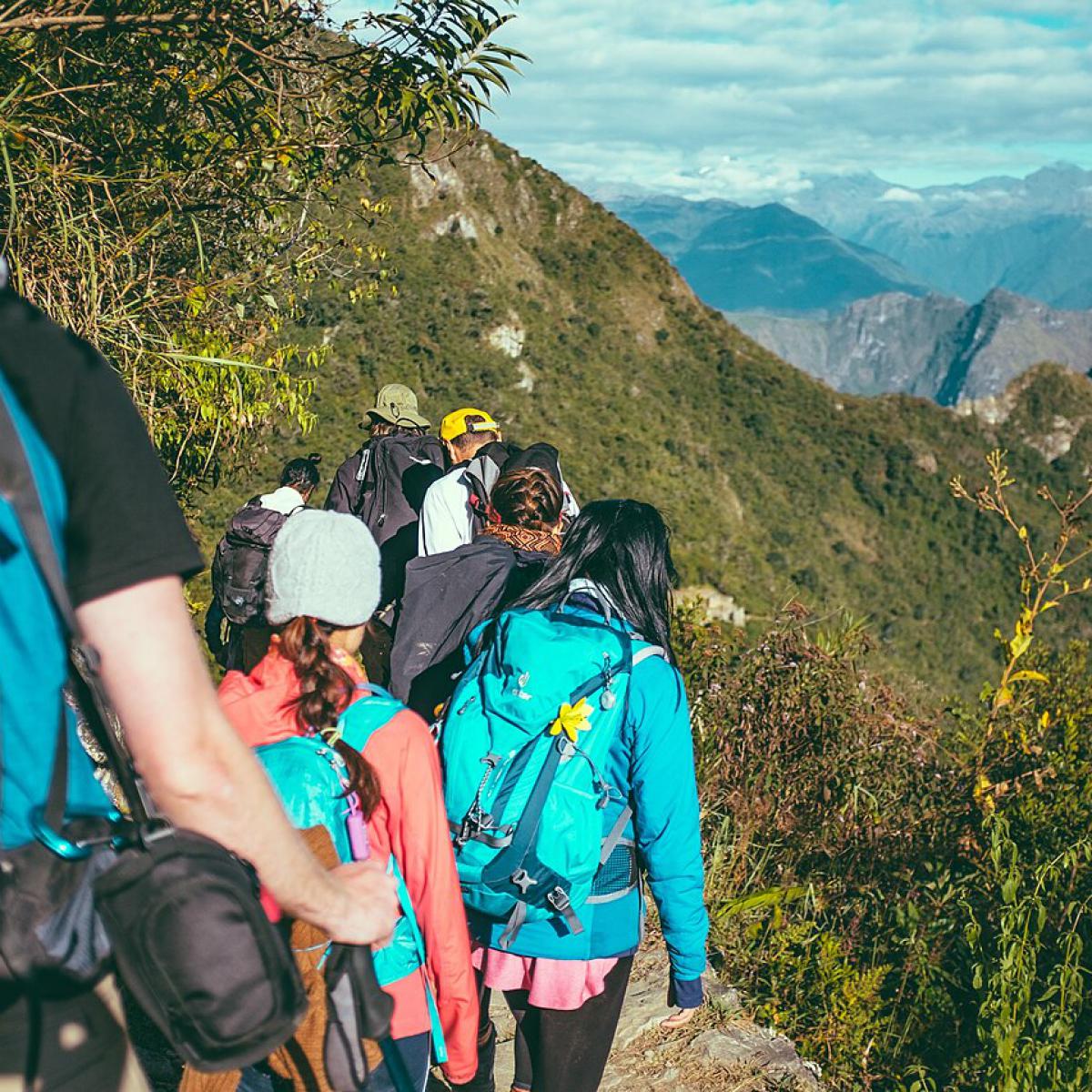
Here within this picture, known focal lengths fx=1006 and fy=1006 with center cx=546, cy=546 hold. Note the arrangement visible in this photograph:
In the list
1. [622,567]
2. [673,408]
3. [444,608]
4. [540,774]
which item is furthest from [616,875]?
[673,408]

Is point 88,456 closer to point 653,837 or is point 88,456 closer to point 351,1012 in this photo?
point 351,1012

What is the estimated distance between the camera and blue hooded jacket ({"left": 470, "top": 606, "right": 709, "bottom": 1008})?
7.52 ft

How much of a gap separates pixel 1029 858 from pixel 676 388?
57.4 metres

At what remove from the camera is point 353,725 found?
6.21 feet

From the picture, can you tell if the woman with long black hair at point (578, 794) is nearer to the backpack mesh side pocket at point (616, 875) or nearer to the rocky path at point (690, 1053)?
the backpack mesh side pocket at point (616, 875)

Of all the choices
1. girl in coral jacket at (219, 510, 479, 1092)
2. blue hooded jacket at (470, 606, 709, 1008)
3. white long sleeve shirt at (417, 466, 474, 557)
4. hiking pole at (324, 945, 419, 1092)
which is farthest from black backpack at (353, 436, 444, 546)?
hiking pole at (324, 945, 419, 1092)

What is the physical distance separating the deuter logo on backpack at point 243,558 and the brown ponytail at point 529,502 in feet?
3.31

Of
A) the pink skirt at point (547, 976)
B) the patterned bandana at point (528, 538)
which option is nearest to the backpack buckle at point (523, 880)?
the pink skirt at point (547, 976)

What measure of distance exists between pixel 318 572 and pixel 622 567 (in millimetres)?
850

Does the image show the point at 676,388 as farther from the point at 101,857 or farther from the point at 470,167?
the point at 101,857

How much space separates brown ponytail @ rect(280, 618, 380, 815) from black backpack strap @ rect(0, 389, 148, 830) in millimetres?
659

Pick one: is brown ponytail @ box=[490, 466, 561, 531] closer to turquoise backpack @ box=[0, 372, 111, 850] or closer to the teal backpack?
the teal backpack

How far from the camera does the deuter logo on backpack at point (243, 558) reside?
12.7ft

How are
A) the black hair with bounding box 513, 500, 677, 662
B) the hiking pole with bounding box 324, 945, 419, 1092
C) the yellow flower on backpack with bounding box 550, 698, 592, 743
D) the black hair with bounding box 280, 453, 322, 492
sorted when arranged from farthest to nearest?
1. the black hair with bounding box 280, 453, 322, 492
2. the black hair with bounding box 513, 500, 677, 662
3. the yellow flower on backpack with bounding box 550, 698, 592, 743
4. the hiking pole with bounding box 324, 945, 419, 1092
